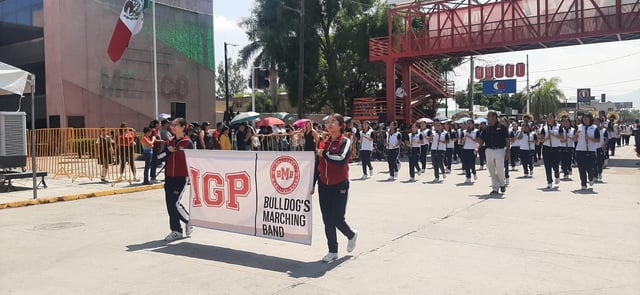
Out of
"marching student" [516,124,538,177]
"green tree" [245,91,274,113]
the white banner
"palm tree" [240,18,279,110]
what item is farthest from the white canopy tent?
"green tree" [245,91,274,113]

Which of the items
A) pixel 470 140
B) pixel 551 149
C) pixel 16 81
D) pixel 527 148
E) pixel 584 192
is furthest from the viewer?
pixel 527 148

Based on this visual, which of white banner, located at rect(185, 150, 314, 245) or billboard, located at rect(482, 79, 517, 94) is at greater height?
billboard, located at rect(482, 79, 517, 94)

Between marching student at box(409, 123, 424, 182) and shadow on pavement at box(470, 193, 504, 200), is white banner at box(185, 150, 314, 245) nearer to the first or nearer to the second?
shadow on pavement at box(470, 193, 504, 200)

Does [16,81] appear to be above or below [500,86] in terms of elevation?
below

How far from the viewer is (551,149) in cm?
1366

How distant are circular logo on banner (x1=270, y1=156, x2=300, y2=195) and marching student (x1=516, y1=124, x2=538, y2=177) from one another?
11.7 meters

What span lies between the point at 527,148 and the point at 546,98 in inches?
2380

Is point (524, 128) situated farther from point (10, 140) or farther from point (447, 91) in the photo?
point (447, 91)

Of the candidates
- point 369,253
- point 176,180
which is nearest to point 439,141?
point 369,253

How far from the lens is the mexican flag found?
2270 centimetres

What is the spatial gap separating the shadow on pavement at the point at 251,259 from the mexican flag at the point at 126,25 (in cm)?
1731

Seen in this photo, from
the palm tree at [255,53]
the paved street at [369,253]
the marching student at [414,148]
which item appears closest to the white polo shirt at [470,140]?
the marching student at [414,148]

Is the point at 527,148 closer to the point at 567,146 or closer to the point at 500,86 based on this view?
the point at 567,146

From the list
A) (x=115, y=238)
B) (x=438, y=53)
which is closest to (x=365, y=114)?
(x=438, y=53)
